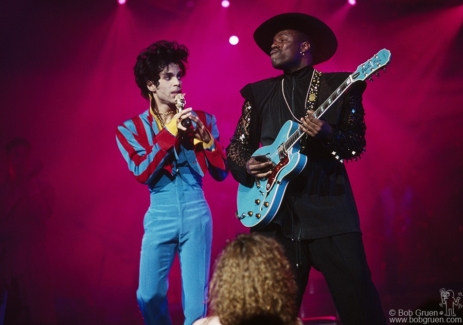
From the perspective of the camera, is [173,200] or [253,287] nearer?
[253,287]

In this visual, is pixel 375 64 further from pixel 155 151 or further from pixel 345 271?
pixel 155 151

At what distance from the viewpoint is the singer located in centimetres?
439

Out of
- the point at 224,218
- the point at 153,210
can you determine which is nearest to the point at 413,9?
the point at 224,218

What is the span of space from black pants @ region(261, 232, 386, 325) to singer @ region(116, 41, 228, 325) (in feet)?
3.00

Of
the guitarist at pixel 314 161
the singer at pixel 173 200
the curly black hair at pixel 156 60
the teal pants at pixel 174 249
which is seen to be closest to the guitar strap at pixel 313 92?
the guitarist at pixel 314 161

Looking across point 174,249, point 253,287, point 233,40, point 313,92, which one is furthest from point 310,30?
point 233,40

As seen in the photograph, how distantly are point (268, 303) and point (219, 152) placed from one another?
2.45 meters

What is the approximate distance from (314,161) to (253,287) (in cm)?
171

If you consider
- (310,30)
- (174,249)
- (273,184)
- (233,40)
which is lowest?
(174,249)

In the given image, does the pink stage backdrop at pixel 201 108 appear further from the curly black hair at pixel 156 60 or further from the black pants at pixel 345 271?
the black pants at pixel 345 271

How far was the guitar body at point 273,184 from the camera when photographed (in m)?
3.73

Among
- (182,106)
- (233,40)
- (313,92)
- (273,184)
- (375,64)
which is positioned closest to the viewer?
(375,64)

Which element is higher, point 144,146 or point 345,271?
point 144,146

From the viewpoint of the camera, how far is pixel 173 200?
14.9ft
